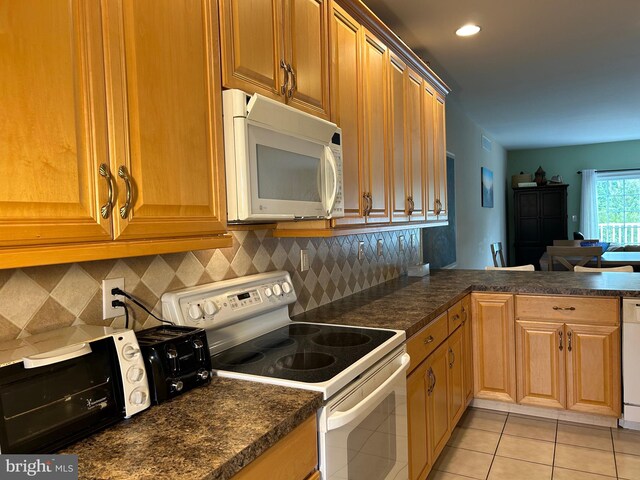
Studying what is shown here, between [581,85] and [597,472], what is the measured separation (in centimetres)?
389

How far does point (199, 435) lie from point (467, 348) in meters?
2.32

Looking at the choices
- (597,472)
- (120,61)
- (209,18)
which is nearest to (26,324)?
(120,61)

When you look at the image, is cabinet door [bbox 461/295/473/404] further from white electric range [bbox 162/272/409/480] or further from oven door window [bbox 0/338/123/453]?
oven door window [bbox 0/338/123/453]

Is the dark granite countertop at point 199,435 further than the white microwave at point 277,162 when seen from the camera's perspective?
No

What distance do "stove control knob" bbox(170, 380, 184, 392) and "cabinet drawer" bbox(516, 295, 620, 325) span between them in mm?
2366

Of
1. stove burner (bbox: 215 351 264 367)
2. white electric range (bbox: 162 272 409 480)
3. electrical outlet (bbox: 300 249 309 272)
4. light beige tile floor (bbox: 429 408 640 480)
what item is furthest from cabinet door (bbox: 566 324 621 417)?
stove burner (bbox: 215 351 264 367)

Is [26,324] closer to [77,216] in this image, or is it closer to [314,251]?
[77,216]

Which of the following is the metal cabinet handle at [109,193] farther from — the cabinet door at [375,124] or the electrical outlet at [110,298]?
the cabinet door at [375,124]

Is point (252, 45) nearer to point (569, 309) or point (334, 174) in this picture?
point (334, 174)

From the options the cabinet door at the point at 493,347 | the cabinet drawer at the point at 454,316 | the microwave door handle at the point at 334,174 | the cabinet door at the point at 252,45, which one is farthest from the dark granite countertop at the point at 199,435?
the cabinet door at the point at 493,347

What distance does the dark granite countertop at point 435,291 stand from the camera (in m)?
2.17

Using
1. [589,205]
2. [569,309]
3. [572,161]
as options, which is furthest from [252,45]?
[572,161]

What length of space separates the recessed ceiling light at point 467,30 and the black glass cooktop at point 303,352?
93.4 inches

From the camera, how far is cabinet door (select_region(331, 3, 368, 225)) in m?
2.06
